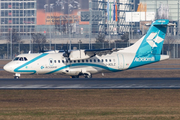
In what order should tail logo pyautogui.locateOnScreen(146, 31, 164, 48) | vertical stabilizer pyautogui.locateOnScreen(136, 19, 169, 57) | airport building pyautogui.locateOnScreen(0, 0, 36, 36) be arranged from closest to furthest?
vertical stabilizer pyautogui.locateOnScreen(136, 19, 169, 57)
tail logo pyautogui.locateOnScreen(146, 31, 164, 48)
airport building pyautogui.locateOnScreen(0, 0, 36, 36)

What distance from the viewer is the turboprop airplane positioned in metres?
38.4

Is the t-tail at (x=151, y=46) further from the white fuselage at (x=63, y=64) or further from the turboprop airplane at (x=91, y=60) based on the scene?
the white fuselage at (x=63, y=64)

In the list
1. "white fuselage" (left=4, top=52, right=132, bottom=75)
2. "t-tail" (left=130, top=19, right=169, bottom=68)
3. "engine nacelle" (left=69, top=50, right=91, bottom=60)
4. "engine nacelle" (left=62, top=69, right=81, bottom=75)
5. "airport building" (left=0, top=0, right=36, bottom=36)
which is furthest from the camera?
"airport building" (left=0, top=0, right=36, bottom=36)

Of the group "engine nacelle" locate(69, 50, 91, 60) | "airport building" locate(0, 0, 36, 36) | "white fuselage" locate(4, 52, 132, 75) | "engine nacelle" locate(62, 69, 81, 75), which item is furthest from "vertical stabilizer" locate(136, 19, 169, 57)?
"airport building" locate(0, 0, 36, 36)

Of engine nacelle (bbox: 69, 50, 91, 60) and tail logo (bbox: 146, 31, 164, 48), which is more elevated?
tail logo (bbox: 146, 31, 164, 48)

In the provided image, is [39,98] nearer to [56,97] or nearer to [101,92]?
[56,97]

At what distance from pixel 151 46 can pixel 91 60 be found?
7.38 m

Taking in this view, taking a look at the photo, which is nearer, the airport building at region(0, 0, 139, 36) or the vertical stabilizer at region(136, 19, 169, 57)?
the vertical stabilizer at region(136, 19, 169, 57)

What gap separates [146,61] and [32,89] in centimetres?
1686

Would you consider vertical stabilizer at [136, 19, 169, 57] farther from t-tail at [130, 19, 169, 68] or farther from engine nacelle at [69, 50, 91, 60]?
engine nacelle at [69, 50, 91, 60]

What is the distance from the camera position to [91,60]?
3947 cm

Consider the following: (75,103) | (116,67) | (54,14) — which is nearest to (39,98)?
(75,103)

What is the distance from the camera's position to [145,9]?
160 metres

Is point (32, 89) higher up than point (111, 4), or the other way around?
point (111, 4)
